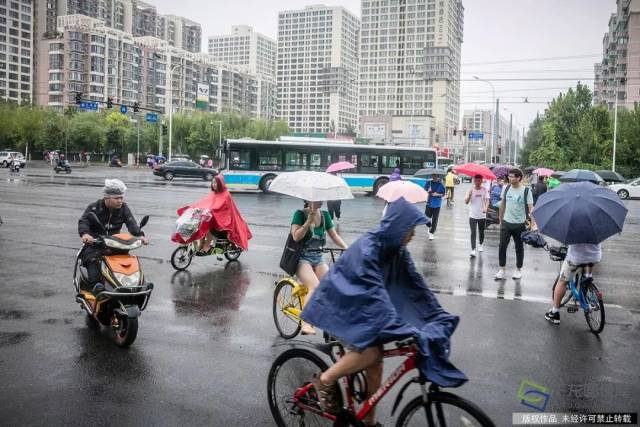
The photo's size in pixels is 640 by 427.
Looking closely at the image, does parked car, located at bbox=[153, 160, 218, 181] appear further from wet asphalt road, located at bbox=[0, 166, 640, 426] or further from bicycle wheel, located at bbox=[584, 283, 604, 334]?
bicycle wheel, located at bbox=[584, 283, 604, 334]

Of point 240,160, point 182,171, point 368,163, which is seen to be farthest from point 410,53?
point 240,160

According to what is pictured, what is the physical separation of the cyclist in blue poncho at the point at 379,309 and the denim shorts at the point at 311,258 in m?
2.48

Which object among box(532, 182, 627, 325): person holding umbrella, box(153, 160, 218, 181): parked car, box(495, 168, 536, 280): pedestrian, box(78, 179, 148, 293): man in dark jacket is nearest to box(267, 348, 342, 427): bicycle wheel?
box(78, 179, 148, 293): man in dark jacket

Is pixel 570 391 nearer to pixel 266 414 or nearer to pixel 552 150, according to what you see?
pixel 266 414

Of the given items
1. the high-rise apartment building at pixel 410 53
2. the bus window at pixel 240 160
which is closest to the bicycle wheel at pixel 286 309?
the bus window at pixel 240 160

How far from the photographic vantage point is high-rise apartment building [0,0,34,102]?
14285cm

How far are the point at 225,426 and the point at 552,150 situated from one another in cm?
5278

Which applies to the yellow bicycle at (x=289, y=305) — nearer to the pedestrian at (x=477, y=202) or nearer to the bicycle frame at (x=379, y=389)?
the bicycle frame at (x=379, y=389)

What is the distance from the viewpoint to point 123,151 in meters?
80.9

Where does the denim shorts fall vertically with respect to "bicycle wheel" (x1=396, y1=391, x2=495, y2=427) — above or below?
above

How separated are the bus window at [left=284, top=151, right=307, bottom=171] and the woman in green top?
26251mm

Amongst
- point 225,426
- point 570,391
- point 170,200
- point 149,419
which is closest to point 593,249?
point 570,391

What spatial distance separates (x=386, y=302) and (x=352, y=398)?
83 centimetres

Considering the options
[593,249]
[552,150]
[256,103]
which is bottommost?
[593,249]
